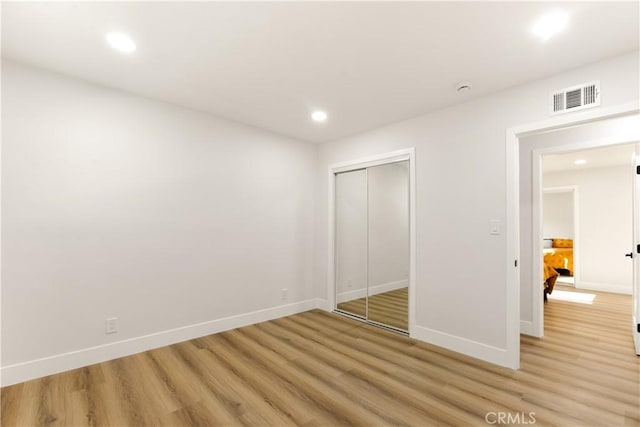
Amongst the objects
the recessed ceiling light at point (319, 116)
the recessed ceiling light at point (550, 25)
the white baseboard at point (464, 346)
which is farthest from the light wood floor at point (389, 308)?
the recessed ceiling light at point (550, 25)

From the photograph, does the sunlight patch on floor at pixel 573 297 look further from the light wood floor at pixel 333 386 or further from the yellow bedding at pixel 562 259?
the light wood floor at pixel 333 386

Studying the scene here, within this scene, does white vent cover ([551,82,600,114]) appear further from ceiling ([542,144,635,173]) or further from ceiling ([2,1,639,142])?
ceiling ([542,144,635,173])

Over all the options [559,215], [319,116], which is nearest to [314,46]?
[319,116]

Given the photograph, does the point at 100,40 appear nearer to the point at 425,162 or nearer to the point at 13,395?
the point at 13,395

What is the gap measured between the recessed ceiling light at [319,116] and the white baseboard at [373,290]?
2.23m

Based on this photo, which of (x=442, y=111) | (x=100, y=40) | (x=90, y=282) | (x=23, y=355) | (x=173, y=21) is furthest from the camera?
(x=442, y=111)

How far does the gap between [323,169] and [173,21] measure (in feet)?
9.67

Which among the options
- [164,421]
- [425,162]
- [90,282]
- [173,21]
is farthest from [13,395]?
[425,162]

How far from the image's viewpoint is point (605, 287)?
5934 millimetres

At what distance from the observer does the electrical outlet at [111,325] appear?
277cm

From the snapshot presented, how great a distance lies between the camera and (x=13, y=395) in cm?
217

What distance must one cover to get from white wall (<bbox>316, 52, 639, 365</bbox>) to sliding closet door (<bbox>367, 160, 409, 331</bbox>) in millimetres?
268

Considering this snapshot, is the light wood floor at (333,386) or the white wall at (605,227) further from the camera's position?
the white wall at (605,227)

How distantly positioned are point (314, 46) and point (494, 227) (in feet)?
7.49
